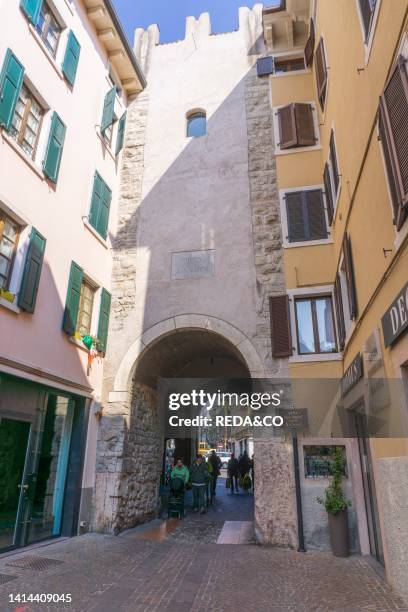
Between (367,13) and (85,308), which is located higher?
(367,13)

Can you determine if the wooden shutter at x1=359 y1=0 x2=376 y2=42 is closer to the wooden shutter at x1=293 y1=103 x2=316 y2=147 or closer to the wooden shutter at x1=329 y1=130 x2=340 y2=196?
the wooden shutter at x1=329 y1=130 x2=340 y2=196

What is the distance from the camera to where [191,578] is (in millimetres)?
5570

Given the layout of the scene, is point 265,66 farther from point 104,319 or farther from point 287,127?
point 104,319

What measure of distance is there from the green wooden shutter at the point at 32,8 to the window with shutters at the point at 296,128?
5576 mm

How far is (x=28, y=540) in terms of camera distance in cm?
686

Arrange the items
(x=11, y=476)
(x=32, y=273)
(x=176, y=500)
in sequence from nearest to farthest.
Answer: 1. (x=11, y=476)
2. (x=32, y=273)
3. (x=176, y=500)

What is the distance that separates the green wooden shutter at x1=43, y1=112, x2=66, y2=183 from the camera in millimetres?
7809

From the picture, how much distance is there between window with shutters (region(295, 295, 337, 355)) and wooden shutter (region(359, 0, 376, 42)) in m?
4.75

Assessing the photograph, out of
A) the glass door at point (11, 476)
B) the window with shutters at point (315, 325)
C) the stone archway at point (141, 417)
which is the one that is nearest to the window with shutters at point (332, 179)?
the window with shutters at point (315, 325)

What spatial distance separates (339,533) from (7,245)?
277 inches

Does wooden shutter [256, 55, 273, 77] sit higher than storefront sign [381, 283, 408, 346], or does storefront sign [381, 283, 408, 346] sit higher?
wooden shutter [256, 55, 273, 77]

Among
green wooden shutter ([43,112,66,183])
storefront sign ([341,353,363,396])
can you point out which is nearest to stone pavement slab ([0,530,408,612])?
storefront sign ([341,353,363,396])

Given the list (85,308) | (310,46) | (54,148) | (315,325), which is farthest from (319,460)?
(310,46)

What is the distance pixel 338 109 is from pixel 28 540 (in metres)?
8.82
